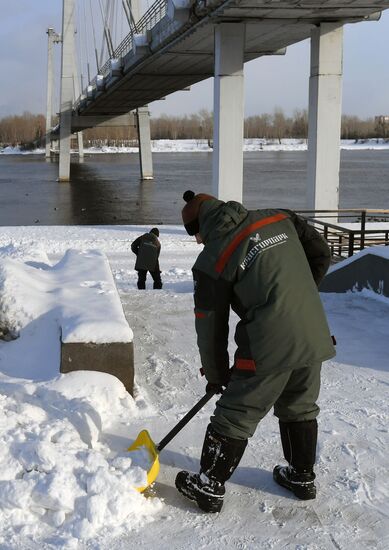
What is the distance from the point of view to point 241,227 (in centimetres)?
277

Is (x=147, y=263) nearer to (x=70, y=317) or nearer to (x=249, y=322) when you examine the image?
(x=70, y=317)

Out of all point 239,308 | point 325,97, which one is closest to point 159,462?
point 239,308

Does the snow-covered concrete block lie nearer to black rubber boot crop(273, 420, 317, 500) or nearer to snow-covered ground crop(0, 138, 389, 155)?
black rubber boot crop(273, 420, 317, 500)

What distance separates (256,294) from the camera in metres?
2.75

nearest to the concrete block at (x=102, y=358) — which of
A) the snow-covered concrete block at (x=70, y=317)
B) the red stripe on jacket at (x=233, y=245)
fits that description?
the snow-covered concrete block at (x=70, y=317)

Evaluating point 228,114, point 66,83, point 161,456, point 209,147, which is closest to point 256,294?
point 161,456

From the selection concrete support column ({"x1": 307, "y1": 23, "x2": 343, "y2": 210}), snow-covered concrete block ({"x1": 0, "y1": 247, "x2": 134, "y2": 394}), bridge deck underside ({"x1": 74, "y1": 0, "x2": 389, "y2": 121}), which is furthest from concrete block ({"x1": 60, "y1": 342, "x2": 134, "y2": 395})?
concrete support column ({"x1": 307, "y1": 23, "x2": 343, "y2": 210})

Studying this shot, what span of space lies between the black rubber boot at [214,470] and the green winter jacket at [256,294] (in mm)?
315

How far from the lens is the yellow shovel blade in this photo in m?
3.10

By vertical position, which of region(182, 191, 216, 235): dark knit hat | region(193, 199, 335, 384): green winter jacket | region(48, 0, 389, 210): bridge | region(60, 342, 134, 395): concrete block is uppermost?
region(48, 0, 389, 210): bridge

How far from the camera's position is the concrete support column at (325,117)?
19.5m

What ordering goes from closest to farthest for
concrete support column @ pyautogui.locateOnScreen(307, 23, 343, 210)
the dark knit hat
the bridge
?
the dark knit hat → the bridge → concrete support column @ pyautogui.locateOnScreen(307, 23, 343, 210)

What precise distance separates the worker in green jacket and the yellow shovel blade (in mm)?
217

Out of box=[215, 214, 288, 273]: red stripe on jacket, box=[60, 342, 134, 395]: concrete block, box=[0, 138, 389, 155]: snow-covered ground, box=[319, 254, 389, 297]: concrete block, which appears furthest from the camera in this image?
box=[0, 138, 389, 155]: snow-covered ground
